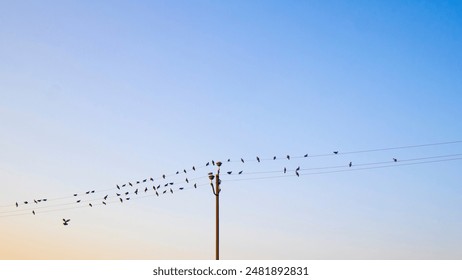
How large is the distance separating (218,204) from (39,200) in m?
20.4

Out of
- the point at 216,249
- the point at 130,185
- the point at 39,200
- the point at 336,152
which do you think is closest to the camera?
the point at 216,249

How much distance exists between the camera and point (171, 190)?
38406 millimetres

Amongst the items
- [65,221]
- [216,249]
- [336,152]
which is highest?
[336,152]

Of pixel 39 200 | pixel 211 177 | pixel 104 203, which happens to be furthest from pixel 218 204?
pixel 39 200

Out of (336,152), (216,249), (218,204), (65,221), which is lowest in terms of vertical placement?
(216,249)

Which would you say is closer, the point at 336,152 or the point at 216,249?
the point at 216,249
